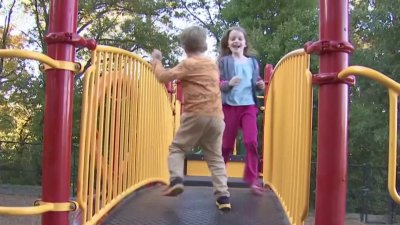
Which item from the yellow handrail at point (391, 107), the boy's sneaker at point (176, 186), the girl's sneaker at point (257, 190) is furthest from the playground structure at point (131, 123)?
Result: the boy's sneaker at point (176, 186)

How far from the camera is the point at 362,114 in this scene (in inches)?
585

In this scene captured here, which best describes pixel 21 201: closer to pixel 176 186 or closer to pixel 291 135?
pixel 176 186

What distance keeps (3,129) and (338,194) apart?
17.9 metres

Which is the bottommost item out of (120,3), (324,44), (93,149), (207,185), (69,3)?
(207,185)

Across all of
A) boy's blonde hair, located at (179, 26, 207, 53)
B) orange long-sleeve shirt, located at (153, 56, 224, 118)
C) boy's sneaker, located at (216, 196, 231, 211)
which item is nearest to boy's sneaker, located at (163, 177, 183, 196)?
boy's sneaker, located at (216, 196, 231, 211)

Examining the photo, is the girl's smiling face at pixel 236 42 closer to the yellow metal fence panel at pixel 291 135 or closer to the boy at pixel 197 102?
the yellow metal fence panel at pixel 291 135

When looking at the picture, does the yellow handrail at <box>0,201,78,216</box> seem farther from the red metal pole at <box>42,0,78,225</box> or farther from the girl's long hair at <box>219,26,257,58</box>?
the girl's long hair at <box>219,26,257,58</box>

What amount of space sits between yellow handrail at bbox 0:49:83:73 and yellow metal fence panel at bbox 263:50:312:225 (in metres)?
1.09

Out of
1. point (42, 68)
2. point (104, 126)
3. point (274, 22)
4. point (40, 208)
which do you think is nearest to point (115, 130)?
point (104, 126)

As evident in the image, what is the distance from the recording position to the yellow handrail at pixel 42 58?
6.95 feet

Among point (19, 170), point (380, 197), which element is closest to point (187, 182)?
point (380, 197)

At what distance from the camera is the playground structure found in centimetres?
221

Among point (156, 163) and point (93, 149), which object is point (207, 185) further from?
point (93, 149)

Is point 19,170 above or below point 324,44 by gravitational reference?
below
